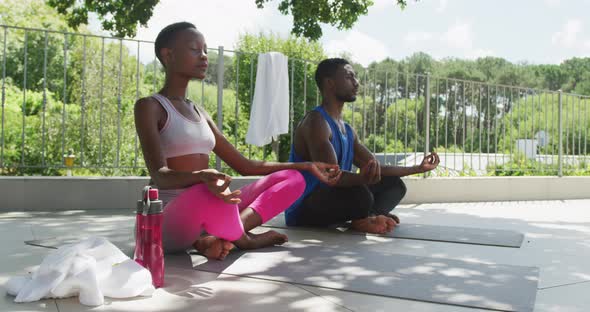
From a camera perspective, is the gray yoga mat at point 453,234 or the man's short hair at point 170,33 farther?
the gray yoga mat at point 453,234

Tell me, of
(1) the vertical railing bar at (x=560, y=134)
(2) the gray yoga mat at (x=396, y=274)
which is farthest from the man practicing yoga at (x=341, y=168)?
(1) the vertical railing bar at (x=560, y=134)

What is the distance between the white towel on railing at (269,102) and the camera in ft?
20.8

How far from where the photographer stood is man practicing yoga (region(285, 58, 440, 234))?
152 inches

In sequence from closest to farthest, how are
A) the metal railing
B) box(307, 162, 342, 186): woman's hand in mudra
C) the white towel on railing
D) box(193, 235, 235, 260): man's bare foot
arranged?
box(193, 235, 235, 260): man's bare foot, box(307, 162, 342, 186): woman's hand in mudra, the white towel on railing, the metal railing

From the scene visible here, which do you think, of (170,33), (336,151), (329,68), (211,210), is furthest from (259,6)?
(211,210)

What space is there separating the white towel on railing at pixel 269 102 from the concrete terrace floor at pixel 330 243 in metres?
1.73

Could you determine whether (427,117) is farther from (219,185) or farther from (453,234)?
(219,185)

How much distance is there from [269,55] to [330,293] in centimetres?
461

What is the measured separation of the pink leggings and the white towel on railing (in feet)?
9.88

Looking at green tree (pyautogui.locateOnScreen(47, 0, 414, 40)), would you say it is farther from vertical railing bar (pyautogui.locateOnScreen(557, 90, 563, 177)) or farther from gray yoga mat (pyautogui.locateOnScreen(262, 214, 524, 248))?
gray yoga mat (pyautogui.locateOnScreen(262, 214, 524, 248))

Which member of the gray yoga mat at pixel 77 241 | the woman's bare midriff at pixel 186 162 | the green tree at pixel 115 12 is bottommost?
the gray yoga mat at pixel 77 241

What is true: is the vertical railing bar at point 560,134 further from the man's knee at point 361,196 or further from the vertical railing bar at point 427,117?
the man's knee at point 361,196

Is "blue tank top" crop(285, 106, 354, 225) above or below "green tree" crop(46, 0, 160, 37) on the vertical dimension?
below

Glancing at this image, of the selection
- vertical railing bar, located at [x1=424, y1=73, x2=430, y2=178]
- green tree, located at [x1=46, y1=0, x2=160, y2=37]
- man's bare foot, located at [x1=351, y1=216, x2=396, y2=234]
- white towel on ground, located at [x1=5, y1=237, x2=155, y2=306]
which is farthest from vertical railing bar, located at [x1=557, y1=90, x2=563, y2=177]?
white towel on ground, located at [x1=5, y1=237, x2=155, y2=306]
